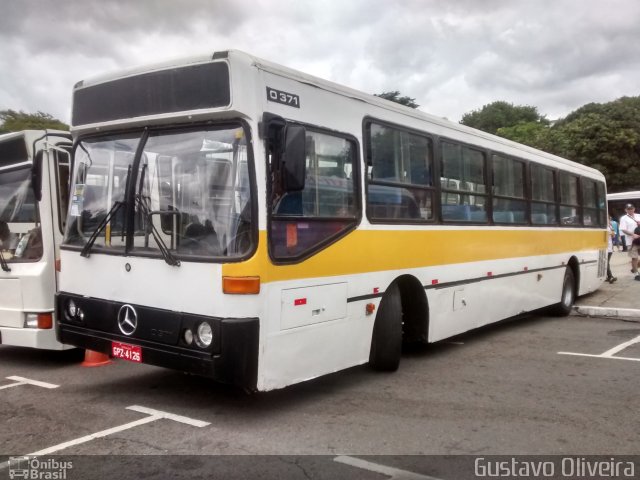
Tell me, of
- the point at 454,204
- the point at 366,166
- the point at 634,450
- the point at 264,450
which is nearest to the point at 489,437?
the point at 634,450

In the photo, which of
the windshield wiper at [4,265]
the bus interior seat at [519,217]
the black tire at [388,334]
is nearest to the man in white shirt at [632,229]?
the bus interior seat at [519,217]

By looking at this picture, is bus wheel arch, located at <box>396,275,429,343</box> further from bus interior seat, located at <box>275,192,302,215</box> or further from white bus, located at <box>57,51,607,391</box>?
bus interior seat, located at <box>275,192,302,215</box>

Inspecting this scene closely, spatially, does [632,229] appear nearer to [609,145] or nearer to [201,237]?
Result: [201,237]

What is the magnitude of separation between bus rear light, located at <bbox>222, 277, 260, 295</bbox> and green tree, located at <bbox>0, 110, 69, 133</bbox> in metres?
36.6

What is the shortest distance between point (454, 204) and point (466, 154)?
2.63 feet

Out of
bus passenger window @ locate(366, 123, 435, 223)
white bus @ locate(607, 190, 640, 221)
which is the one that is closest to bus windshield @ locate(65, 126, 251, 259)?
bus passenger window @ locate(366, 123, 435, 223)

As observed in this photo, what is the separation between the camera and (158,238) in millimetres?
4910

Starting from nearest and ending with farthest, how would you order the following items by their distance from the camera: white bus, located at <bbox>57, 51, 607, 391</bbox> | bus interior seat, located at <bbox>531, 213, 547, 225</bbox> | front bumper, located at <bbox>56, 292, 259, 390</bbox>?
1. front bumper, located at <bbox>56, 292, 259, 390</bbox>
2. white bus, located at <bbox>57, 51, 607, 391</bbox>
3. bus interior seat, located at <bbox>531, 213, 547, 225</bbox>

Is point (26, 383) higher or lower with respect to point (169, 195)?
lower

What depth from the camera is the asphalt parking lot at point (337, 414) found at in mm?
4285

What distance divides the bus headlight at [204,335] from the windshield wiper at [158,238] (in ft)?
1.76

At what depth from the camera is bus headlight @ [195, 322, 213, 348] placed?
181 inches
